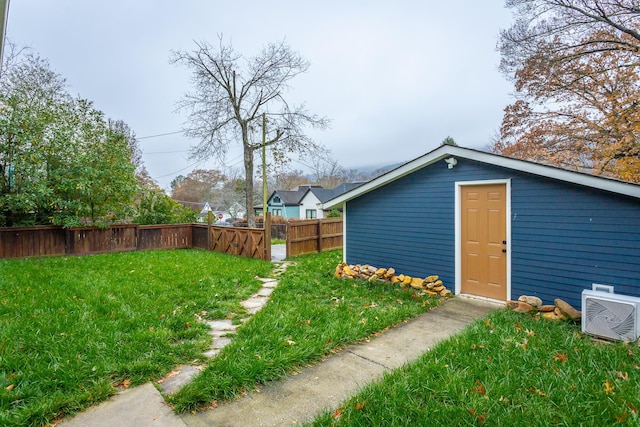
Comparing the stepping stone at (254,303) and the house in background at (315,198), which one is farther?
the house in background at (315,198)

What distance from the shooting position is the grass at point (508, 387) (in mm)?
2326

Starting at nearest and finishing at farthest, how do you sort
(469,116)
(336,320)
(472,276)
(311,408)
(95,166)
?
(311,408), (336,320), (472,276), (95,166), (469,116)

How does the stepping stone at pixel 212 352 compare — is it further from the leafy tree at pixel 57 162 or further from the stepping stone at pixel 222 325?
the leafy tree at pixel 57 162

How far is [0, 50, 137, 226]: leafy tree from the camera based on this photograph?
28.7ft

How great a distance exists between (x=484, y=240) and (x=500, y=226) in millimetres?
358

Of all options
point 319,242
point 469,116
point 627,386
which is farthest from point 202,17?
point 469,116

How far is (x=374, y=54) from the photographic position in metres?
12.5

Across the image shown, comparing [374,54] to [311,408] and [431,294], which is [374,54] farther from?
[311,408]

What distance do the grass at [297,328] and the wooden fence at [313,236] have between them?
3233 millimetres

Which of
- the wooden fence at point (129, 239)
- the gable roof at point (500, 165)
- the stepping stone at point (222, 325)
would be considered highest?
the gable roof at point (500, 165)

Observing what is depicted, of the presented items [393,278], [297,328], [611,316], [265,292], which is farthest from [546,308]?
[265,292]

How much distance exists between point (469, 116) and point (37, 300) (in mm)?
21231

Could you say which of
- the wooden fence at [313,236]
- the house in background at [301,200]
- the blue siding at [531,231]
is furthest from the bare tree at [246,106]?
the house in background at [301,200]

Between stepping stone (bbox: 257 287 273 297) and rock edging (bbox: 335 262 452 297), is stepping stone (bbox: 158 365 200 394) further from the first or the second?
rock edging (bbox: 335 262 452 297)
